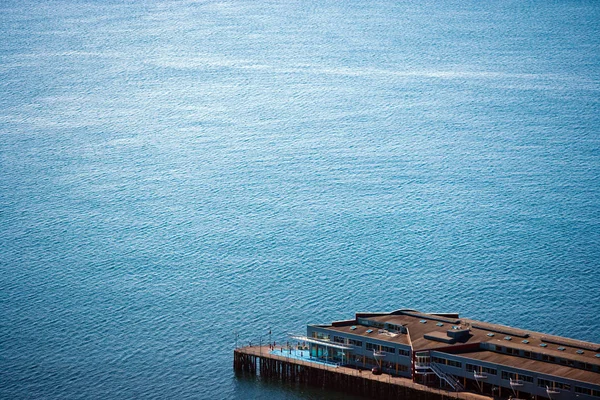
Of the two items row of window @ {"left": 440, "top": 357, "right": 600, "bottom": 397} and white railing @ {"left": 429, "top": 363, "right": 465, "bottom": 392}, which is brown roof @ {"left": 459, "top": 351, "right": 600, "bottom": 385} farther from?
white railing @ {"left": 429, "top": 363, "right": 465, "bottom": 392}

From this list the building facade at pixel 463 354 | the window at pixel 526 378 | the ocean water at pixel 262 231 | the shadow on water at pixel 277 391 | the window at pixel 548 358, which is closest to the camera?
the building facade at pixel 463 354

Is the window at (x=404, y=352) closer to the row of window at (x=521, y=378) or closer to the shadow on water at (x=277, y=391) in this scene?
the row of window at (x=521, y=378)

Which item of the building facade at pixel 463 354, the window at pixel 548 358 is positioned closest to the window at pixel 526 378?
the building facade at pixel 463 354

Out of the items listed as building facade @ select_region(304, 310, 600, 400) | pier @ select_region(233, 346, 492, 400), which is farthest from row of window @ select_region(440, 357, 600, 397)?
pier @ select_region(233, 346, 492, 400)

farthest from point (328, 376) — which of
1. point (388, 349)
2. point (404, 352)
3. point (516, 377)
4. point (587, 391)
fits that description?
point (587, 391)

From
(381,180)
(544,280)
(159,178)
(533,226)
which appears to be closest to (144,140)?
(159,178)

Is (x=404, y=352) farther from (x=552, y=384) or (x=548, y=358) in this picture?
(x=552, y=384)

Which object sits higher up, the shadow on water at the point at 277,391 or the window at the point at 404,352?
the window at the point at 404,352

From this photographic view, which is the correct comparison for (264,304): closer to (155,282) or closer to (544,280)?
(155,282)
